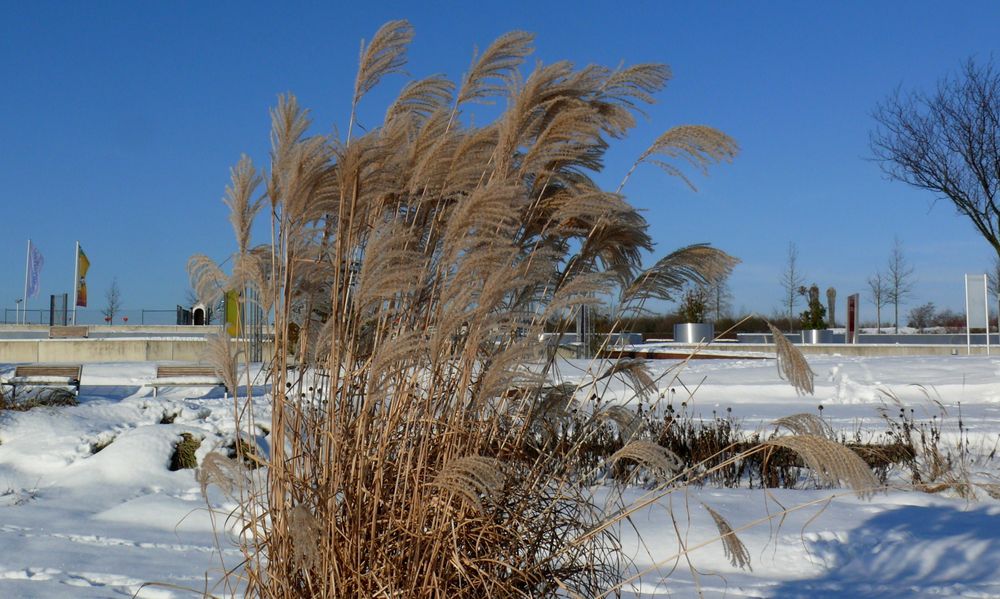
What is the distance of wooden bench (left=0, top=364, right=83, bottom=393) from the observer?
10.2 metres

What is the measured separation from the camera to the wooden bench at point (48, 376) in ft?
33.5

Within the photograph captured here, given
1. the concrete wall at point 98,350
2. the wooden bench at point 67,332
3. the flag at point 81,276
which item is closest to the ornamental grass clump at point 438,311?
the concrete wall at point 98,350

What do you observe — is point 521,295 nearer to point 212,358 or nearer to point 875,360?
point 212,358

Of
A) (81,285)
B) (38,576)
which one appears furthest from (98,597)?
(81,285)

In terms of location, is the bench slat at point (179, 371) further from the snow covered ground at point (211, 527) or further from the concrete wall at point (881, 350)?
the concrete wall at point (881, 350)

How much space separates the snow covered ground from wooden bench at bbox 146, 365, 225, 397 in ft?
6.66

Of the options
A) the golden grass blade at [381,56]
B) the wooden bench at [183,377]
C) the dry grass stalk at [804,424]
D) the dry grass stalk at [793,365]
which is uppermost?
the golden grass blade at [381,56]

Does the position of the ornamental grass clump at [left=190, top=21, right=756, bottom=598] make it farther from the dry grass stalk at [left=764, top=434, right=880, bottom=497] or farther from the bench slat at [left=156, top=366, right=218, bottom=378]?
the bench slat at [left=156, top=366, right=218, bottom=378]

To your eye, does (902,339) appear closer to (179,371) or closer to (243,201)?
(179,371)

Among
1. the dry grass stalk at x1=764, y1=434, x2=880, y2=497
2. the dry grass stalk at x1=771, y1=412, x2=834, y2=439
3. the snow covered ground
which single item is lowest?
the snow covered ground

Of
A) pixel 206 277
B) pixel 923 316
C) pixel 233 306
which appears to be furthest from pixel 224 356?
pixel 923 316

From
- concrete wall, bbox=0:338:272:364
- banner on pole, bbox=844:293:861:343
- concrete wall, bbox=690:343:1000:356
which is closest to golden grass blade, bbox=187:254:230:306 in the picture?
concrete wall, bbox=0:338:272:364

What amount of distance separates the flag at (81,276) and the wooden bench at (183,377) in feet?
69.6

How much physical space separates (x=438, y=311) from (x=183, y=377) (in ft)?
31.5
